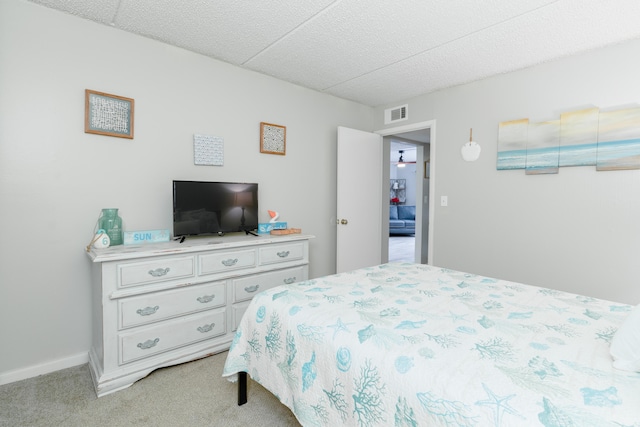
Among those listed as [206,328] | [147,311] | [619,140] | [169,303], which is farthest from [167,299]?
[619,140]

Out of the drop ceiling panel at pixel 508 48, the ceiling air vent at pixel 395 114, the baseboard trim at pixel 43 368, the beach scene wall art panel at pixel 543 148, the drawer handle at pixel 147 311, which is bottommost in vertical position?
the baseboard trim at pixel 43 368

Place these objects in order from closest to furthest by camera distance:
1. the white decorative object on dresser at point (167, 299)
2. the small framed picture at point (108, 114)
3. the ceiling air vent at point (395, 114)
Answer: the white decorative object on dresser at point (167, 299) → the small framed picture at point (108, 114) → the ceiling air vent at point (395, 114)

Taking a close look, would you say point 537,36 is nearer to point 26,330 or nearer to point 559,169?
point 559,169

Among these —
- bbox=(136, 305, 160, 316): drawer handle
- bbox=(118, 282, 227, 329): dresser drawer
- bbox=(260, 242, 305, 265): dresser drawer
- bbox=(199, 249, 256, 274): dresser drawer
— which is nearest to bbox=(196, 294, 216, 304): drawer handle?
bbox=(118, 282, 227, 329): dresser drawer

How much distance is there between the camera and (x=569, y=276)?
269 cm

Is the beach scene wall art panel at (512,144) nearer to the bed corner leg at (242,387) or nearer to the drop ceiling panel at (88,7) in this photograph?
the bed corner leg at (242,387)

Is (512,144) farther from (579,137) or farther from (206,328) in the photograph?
(206,328)

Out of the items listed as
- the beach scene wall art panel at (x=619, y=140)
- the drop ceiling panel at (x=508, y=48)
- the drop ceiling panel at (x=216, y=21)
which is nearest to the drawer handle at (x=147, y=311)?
the drop ceiling panel at (x=216, y=21)

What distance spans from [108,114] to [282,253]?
1.71 metres

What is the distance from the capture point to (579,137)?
2.57 m

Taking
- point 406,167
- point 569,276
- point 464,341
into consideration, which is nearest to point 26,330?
point 464,341

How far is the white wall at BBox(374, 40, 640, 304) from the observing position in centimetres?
242

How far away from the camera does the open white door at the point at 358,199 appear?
368cm

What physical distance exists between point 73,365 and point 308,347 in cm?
203
